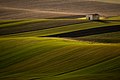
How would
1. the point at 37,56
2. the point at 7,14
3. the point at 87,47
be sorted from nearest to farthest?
the point at 37,56 < the point at 87,47 < the point at 7,14

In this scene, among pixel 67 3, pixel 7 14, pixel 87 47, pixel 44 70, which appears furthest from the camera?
pixel 67 3

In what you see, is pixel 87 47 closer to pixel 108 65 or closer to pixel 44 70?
pixel 108 65

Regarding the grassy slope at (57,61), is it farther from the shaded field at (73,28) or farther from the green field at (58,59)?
the shaded field at (73,28)

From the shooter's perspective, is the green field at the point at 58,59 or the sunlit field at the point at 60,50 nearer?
the green field at the point at 58,59

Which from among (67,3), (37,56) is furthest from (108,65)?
(67,3)

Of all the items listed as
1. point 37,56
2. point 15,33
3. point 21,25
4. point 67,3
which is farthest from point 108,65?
point 67,3

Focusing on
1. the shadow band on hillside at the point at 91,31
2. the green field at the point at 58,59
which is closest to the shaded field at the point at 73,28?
the shadow band on hillside at the point at 91,31

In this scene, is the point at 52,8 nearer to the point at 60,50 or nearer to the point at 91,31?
the point at 91,31

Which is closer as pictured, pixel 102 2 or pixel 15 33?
pixel 15 33
